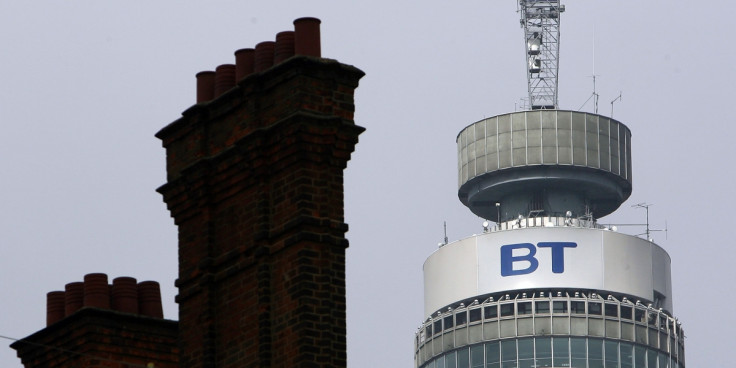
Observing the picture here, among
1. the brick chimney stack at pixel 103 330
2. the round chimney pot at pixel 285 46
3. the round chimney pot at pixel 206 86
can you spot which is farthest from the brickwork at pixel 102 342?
the round chimney pot at pixel 285 46

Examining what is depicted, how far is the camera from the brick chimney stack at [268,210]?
26938mm

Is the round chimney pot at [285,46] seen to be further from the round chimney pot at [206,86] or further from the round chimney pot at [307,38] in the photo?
the round chimney pot at [206,86]

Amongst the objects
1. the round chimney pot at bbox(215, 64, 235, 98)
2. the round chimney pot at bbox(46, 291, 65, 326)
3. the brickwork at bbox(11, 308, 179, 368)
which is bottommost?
the brickwork at bbox(11, 308, 179, 368)

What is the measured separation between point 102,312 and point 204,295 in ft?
16.4

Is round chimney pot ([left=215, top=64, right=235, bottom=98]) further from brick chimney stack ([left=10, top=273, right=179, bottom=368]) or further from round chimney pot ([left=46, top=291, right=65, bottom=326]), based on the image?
round chimney pot ([left=46, top=291, right=65, bottom=326])

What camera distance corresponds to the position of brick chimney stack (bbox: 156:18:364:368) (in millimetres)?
26938

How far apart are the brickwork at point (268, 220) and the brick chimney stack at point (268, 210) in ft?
0.06

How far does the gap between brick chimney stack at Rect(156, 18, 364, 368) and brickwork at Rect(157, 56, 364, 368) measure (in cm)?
2

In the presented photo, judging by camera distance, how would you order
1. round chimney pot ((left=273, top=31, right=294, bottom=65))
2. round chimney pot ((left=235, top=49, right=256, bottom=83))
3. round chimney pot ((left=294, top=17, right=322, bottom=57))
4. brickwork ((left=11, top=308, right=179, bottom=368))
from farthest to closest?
brickwork ((left=11, top=308, right=179, bottom=368)) < round chimney pot ((left=235, top=49, right=256, bottom=83)) < round chimney pot ((left=273, top=31, right=294, bottom=65)) < round chimney pot ((left=294, top=17, right=322, bottom=57))

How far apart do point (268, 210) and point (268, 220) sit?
149 millimetres

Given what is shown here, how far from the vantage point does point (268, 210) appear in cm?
2780

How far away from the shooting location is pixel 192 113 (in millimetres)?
29688

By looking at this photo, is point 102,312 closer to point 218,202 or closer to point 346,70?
point 218,202

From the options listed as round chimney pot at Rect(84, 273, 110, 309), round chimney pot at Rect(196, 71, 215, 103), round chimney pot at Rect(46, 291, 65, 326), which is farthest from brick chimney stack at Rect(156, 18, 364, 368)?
round chimney pot at Rect(46, 291, 65, 326)
